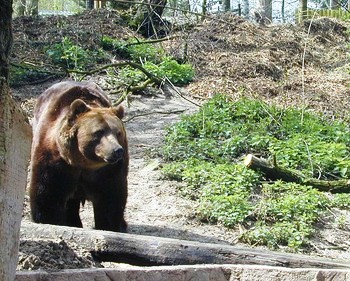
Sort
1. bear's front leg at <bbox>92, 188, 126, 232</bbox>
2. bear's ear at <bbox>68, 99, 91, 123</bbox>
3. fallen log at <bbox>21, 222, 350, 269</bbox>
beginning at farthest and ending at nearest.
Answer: bear's front leg at <bbox>92, 188, 126, 232</bbox>
bear's ear at <bbox>68, 99, 91, 123</bbox>
fallen log at <bbox>21, 222, 350, 269</bbox>

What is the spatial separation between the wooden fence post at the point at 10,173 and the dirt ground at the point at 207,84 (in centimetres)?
428

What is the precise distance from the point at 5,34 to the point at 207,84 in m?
10.5

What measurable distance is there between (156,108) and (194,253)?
26.7ft

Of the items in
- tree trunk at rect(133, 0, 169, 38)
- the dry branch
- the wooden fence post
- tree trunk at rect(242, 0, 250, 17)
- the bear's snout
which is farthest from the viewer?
tree trunk at rect(242, 0, 250, 17)

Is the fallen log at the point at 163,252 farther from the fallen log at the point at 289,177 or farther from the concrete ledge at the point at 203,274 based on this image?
the fallen log at the point at 289,177

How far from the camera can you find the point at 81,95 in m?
7.11

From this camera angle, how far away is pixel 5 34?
3303mm

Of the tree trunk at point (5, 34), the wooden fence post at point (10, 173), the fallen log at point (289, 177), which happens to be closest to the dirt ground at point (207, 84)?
the fallen log at point (289, 177)

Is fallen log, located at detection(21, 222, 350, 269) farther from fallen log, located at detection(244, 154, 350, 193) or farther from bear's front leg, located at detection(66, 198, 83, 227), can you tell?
fallen log, located at detection(244, 154, 350, 193)

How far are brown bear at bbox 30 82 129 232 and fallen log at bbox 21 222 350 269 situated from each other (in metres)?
1.62

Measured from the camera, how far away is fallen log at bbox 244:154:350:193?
899cm

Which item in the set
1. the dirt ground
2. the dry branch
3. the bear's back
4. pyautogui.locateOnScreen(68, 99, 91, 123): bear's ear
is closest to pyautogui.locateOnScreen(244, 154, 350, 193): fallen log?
the dirt ground

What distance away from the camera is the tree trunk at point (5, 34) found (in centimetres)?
327

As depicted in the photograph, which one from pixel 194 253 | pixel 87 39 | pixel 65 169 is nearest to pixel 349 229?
pixel 65 169
